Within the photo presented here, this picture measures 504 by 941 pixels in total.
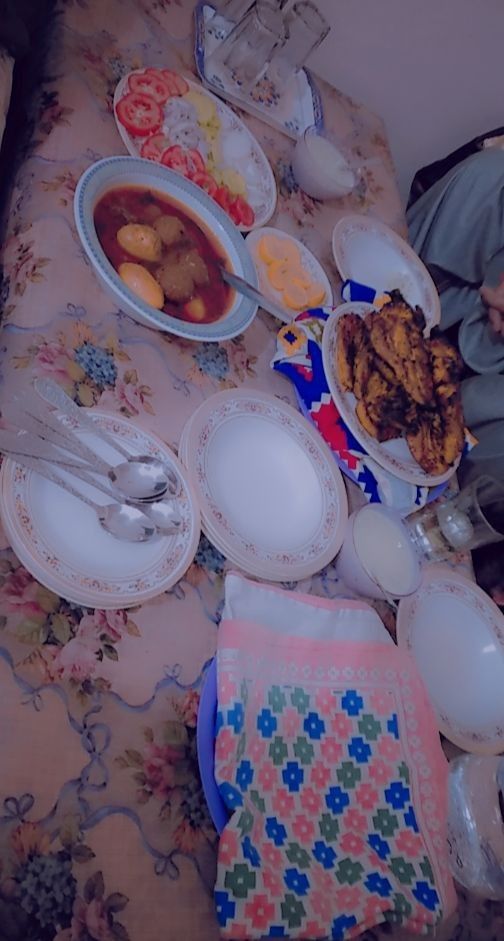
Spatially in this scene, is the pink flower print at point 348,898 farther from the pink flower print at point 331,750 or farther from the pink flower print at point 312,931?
the pink flower print at point 331,750

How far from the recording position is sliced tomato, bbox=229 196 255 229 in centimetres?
126

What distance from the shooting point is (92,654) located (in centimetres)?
76

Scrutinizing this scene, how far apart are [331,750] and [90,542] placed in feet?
1.36

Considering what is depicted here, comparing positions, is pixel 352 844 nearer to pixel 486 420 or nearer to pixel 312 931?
pixel 312 931

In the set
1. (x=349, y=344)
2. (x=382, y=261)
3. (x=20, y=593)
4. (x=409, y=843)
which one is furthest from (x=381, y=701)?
(x=382, y=261)

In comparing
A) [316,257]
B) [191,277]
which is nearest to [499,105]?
[316,257]

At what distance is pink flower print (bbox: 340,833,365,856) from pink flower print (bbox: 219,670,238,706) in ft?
0.75

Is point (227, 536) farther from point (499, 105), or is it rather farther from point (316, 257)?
point (499, 105)

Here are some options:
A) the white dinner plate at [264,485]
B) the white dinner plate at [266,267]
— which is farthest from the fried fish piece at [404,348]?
the white dinner plate at [264,485]

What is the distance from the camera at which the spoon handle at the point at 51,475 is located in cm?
78

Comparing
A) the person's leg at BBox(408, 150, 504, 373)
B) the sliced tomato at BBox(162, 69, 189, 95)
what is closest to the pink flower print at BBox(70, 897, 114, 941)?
the sliced tomato at BBox(162, 69, 189, 95)

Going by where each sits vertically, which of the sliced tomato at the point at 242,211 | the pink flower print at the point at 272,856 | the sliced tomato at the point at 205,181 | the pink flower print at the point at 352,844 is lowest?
the pink flower print at the point at 272,856

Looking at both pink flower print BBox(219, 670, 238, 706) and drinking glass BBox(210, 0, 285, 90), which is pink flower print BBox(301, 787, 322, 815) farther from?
drinking glass BBox(210, 0, 285, 90)

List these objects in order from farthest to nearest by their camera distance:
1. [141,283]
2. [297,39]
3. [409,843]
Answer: [297,39], [141,283], [409,843]
